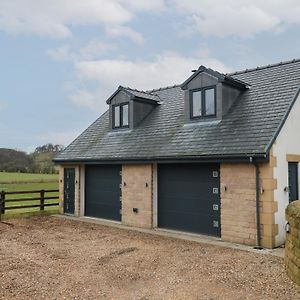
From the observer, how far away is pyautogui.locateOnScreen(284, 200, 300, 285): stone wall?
7.02 m

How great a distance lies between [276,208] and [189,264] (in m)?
3.60

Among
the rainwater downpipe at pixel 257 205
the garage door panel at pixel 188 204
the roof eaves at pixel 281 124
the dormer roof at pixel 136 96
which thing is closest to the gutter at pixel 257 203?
the rainwater downpipe at pixel 257 205

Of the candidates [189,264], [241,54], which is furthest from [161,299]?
[241,54]

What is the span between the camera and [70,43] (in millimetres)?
13945

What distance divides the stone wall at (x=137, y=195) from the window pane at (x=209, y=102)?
123 inches

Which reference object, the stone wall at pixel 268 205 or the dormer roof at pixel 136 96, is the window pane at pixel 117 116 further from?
the stone wall at pixel 268 205

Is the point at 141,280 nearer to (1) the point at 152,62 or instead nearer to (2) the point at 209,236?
(2) the point at 209,236

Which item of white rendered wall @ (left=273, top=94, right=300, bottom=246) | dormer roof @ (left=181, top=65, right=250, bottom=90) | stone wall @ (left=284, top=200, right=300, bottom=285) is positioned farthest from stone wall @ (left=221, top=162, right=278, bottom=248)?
dormer roof @ (left=181, top=65, right=250, bottom=90)

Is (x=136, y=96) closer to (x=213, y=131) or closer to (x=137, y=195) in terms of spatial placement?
(x=137, y=195)

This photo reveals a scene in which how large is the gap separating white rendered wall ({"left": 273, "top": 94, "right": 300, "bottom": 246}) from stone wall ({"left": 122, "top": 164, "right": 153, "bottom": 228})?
496 centimetres

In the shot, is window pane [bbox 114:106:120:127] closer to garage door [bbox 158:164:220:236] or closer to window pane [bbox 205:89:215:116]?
garage door [bbox 158:164:220:236]

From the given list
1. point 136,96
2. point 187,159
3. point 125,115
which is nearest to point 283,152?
point 187,159

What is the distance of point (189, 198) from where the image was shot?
42.4 feet

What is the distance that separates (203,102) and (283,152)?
3.95 metres
